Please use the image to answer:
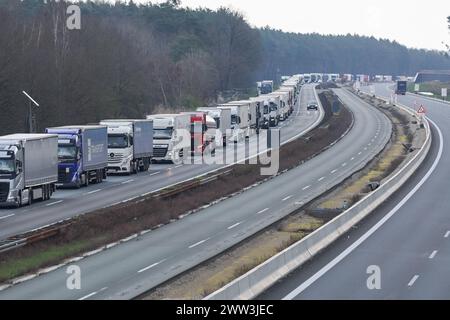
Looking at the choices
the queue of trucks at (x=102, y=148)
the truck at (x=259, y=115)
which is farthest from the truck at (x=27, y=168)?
the truck at (x=259, y=115)

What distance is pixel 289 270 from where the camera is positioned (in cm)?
2711

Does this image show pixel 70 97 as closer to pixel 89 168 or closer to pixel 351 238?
pixel 89 168

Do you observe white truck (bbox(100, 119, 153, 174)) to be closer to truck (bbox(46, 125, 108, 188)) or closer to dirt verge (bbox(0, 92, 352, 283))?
truck (bbox(46, 125, 108, 188))

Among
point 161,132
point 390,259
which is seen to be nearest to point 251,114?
point 161,132

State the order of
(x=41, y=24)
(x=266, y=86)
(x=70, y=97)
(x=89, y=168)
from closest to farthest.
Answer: (x=89, y=168) → (x=70, y=97) → (x=41, y=24) → (x=266, y=86)

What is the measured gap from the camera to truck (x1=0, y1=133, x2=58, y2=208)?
1625 inches

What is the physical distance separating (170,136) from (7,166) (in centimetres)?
2177

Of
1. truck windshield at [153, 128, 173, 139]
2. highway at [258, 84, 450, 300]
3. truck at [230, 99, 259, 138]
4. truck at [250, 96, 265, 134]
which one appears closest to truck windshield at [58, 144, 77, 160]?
truck windshield at [153, 128, 173, 139]

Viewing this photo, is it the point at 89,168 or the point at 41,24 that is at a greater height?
the point at 41,24

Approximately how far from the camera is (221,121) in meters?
74.9

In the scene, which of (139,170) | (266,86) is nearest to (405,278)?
(139,170)

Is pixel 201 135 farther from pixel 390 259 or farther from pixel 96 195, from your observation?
pixel 390 259
